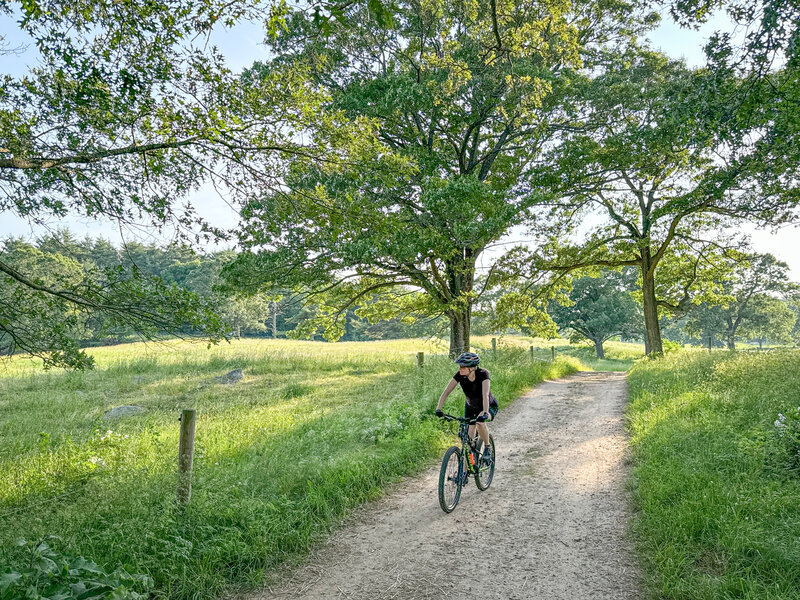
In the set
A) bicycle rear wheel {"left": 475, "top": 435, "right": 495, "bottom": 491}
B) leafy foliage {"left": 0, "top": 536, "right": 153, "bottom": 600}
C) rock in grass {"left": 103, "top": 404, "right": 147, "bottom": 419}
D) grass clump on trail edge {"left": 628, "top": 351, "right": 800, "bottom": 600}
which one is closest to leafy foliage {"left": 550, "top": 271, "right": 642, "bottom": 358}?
grass clump on trail edge {"left": 628, "top": 351, "right": 800, "bottom": 600}

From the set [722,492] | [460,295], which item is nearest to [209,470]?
[722,492]

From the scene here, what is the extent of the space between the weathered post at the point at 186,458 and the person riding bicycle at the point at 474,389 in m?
3.23

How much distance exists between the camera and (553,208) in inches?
706

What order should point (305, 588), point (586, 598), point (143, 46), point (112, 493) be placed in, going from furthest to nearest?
point (112, 493) < point (143, 46) < point (305, 588) < point (586, 598)

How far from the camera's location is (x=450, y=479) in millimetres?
6000

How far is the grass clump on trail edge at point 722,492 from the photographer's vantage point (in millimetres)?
3906

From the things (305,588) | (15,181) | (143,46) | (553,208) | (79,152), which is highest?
(553,208)

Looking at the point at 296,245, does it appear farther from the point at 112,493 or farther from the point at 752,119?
the point at 752,119

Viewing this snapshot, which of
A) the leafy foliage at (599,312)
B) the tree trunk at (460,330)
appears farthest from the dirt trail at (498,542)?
the leafy foliage at (599,312)

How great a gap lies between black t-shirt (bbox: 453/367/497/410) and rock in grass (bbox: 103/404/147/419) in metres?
10.9

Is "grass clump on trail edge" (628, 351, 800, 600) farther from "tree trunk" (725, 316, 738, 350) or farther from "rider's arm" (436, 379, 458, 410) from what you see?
"tree trunk" (725, 316, 738, 350)

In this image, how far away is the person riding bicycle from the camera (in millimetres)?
6004

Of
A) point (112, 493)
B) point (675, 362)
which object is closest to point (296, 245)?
point (112, 493)

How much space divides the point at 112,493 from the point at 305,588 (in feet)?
9.90
